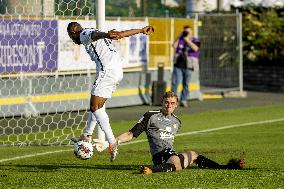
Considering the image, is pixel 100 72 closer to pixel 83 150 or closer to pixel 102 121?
pixel 102 121

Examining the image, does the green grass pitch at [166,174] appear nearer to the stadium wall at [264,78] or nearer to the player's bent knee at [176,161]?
the player's bent knee at [176,161]

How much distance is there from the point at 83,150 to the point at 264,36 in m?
21.6

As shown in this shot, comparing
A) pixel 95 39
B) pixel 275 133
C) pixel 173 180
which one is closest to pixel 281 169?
pixel 173 180

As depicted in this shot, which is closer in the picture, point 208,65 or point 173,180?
point 173,180

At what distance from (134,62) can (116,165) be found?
12194mm

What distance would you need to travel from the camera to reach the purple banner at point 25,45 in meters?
19.9

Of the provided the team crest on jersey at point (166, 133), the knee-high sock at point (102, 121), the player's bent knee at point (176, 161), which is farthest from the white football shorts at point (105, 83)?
the player's bent knee at point (176, 161)

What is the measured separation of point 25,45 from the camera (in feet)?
68.4

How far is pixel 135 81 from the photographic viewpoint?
2594 cm

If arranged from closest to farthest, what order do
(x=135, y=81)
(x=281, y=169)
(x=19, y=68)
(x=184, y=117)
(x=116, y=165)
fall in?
(x=281, y=169)
(x=116, y=165)
(x=19, y=68)
(x=184, y=117)
(x=135, y=81)

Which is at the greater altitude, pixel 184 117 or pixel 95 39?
pixel 95 39

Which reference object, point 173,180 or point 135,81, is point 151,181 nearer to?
point 173,180

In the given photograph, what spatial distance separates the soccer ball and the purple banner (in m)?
6.12

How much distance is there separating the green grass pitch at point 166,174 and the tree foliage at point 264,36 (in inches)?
515
